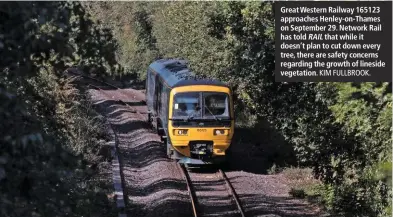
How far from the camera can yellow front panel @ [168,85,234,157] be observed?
16.6 m

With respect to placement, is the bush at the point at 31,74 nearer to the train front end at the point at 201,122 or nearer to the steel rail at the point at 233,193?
the steel rail at the point at 233,193

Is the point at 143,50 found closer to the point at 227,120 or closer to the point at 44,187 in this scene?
the point at 227,120

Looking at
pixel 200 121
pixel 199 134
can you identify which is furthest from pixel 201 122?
pixel 199 134

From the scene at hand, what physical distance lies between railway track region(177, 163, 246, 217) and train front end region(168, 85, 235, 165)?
24.9 inches

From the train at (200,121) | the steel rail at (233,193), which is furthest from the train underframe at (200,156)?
the steel rail at (233,193)

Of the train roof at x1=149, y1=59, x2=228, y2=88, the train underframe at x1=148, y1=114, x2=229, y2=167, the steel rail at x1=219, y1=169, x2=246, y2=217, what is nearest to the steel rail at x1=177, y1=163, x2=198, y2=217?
the train underframe at x1=148, y1=114, x2=229, y2=167

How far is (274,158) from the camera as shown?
19.1 meters

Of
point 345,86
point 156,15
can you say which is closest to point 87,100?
point 156,15

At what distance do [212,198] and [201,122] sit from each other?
2.93 m

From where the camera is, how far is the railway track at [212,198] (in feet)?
42.3

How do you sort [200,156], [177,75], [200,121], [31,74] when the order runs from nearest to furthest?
[31,74] < [200,121] < [200,156] < [177,75]

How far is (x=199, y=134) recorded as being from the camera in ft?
54.6

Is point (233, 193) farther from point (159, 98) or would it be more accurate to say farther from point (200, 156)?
point (159, 98)

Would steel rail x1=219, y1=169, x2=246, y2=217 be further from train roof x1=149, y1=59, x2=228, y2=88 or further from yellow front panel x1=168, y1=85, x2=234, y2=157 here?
train roof x1=149, y1=59, x2=228, y2=88
